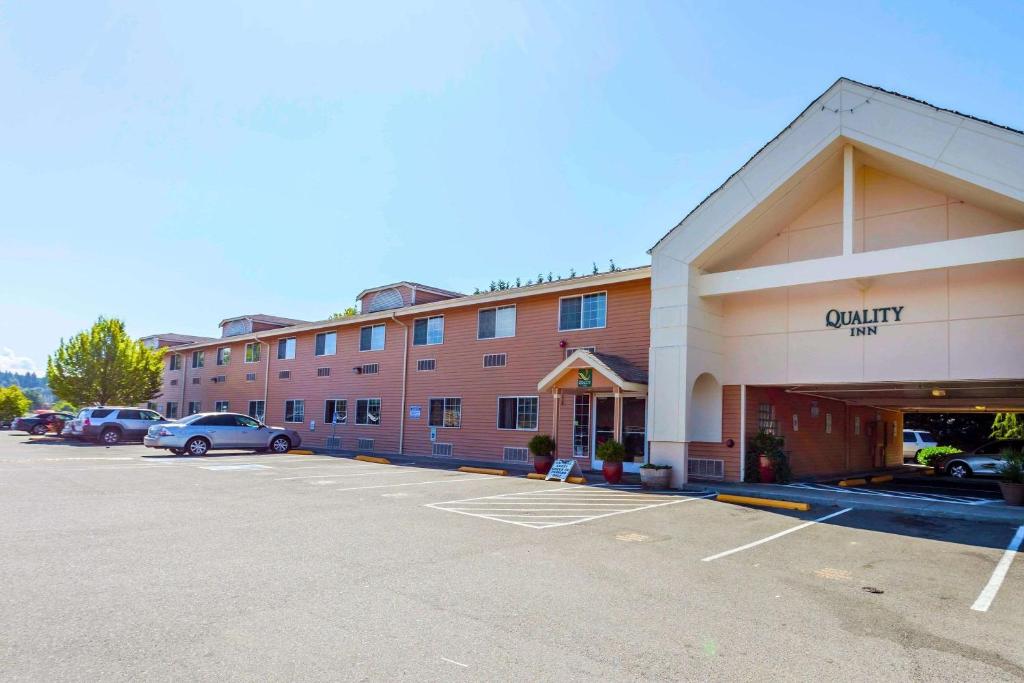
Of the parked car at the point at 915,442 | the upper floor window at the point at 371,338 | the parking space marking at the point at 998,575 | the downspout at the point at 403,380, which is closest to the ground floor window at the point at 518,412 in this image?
the downspout at the point at 403,380

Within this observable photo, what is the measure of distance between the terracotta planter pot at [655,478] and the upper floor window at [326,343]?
17.9 m

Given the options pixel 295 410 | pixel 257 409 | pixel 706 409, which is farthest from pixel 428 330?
pixel 257 409

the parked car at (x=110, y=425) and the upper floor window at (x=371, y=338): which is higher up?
the upper floor window at (x=371, y=338)

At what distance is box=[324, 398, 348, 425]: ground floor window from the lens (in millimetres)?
28078

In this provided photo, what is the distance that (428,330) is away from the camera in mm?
24703

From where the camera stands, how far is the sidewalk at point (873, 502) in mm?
11462

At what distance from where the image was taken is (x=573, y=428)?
1923 cm

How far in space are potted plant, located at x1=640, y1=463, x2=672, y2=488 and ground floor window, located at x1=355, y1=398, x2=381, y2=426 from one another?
1391 cm

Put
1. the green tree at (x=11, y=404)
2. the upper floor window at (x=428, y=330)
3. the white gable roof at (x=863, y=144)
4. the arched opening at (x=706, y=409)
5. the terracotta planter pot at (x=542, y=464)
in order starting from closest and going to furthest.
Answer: the white gable roof at (x=863, y=144)
the arched opening at (x=706, y=409)
the terracotta planter pot at (x=542, y=464)
the upper floor window at (x=428, y=330)
the green tree at (x=11, y=404)

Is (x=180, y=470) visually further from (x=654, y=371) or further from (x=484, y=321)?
(x=654, y=371)

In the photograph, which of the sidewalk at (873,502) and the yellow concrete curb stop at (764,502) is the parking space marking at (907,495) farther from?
the yellow concrete curb stop at (764,502)

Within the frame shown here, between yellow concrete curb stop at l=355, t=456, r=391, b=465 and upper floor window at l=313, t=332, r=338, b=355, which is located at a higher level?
upper floor window at l=313, t=332, r=338, b=355

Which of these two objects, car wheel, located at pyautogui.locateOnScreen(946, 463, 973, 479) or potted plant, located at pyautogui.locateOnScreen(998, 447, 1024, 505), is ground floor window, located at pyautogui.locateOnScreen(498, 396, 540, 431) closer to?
potted plant, located at pyautogui.locateOnScreen(998, 447, 1024, 505)

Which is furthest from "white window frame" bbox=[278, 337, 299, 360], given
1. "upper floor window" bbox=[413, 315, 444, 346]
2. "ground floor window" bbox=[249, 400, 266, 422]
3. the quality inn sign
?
the quality inn sign
